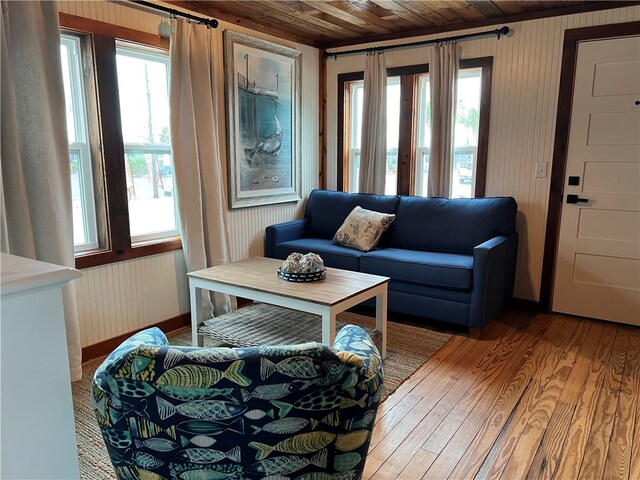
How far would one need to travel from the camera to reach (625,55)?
10.6 ft

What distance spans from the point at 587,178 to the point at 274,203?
8.35ft

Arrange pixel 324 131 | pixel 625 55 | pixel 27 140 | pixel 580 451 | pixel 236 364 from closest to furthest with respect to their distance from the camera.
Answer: pixel 236 364 → pixel 580 451 → pixel 27 140 → pixel 625 55 → pixel 324 131

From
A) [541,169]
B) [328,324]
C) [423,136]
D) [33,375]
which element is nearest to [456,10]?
[423,136]

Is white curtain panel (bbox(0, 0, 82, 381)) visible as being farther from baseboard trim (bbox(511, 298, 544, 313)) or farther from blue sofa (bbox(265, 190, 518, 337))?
baseboard trim (bbox(511, 298, 544, 313))

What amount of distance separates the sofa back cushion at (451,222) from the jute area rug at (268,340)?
0.77 meters

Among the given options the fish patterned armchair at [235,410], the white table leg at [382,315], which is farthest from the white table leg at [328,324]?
the fish patterned armchair at [235,410]

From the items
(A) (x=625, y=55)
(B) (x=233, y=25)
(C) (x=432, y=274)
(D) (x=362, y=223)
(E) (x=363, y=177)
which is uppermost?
(B) (x=233, y=25)

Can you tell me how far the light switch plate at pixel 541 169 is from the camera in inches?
142

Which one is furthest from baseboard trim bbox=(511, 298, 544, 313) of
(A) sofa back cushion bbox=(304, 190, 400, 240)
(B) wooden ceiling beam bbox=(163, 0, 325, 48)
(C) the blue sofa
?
(B) wooden ceiling beam bbox=(163, 0, 325, 48)

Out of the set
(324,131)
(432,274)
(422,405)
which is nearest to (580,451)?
(422,405)

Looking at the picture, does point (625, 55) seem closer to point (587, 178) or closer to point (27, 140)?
point (587, 178)

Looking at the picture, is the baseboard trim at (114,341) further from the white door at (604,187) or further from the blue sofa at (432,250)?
the white door at (604,187)

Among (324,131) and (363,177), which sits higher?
(324,131)

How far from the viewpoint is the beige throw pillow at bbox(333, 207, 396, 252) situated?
12.4 feet
